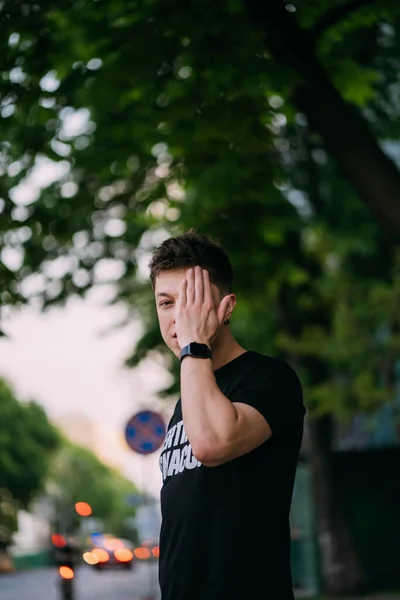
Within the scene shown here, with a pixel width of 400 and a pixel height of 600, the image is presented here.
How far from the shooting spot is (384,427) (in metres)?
36.8

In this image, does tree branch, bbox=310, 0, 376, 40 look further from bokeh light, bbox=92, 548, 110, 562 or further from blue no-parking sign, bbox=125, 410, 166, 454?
bokeh light, bbox=92, 548, 110, 562

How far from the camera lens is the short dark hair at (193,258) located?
3309mm

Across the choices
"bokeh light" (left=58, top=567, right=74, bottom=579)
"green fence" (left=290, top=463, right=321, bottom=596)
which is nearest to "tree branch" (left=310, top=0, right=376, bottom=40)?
"bokeh light" (left=58, top=567, right=74, bottom=579)

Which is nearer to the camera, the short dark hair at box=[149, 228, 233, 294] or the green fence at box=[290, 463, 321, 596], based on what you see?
the short dark hair at box=[149, 228, 233, 294]

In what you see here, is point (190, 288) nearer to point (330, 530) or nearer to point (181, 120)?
point (181, 120)

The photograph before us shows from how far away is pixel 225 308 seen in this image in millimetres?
3238

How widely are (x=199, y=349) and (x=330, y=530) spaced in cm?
1790

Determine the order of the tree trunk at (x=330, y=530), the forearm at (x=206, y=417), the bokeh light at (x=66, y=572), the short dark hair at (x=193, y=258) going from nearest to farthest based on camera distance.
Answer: the forearm at (x=206, y=417) < the short dark hair at (x=193, y=258) < the bokeh light at (x=66, y=572) < the tree trunk at (x=330, y=530)

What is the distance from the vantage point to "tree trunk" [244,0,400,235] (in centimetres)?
853

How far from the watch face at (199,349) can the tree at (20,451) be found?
63.3 metres

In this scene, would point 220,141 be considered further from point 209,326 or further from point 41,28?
point 209,326

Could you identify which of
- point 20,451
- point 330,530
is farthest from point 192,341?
point 20,451

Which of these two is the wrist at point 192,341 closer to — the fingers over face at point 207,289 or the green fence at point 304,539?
the fingers over face at point 207,289

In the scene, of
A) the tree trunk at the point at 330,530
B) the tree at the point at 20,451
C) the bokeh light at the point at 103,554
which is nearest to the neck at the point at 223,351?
the tree trunk at the point at 330,530
